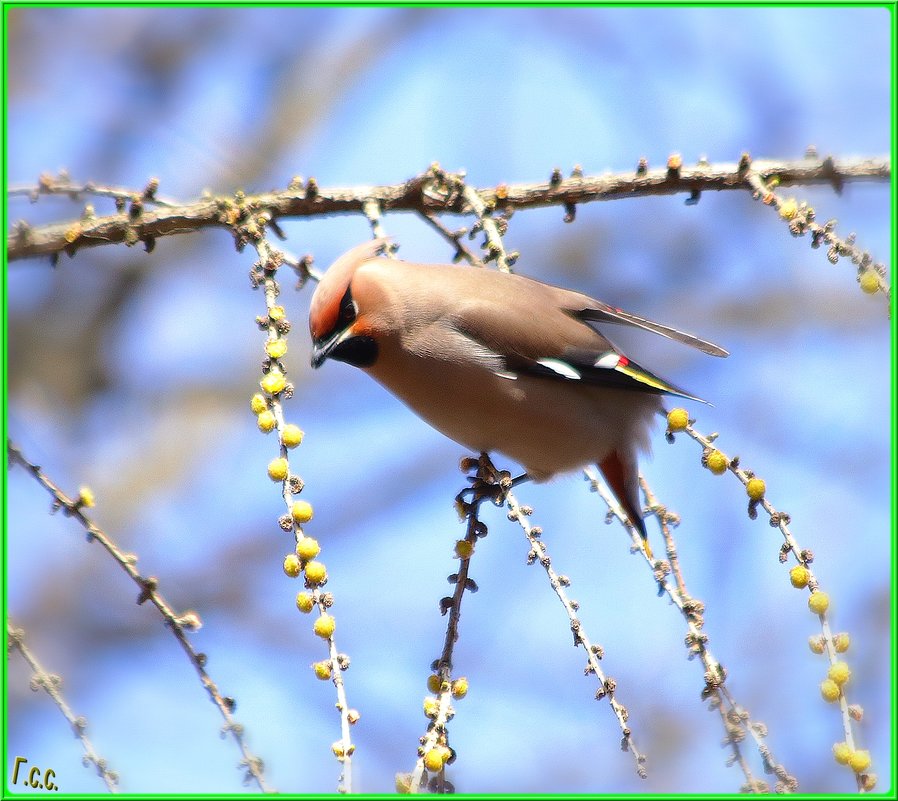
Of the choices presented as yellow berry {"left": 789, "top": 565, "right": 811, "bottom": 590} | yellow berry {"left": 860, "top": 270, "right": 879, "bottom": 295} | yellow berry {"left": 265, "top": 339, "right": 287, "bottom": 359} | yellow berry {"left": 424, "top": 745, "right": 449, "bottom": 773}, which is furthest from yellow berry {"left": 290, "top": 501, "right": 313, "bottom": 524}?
yellow berry {"left": 860, "top": 270, "right": 879, "bottom": 295}

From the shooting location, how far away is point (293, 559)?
2.33 metres

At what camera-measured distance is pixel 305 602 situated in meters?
2.32

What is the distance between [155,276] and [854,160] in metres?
6.20

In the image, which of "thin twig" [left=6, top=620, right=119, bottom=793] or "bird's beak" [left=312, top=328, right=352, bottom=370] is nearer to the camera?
"thin twig" [left=6, top=620, right=119, bottom=793]

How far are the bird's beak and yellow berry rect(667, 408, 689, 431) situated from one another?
1363mm

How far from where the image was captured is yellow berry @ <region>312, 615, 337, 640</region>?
221cm

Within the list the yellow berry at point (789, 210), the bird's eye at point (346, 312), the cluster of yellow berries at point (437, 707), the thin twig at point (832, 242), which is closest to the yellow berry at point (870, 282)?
the thin twig at point (832, 242)

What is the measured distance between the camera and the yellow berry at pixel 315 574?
7.55 feet

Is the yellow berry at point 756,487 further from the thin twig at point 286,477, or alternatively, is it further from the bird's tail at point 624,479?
the bird's tail at point 624,479

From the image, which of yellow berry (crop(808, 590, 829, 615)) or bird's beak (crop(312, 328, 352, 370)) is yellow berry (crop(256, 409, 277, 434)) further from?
yellow berry (crop(808, 590, 829, 615))

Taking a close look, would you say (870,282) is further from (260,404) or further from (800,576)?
(260,404)

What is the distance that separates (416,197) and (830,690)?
6.26ft

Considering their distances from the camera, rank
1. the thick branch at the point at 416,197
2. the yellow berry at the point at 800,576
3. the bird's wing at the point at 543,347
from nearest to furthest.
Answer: the yellow berry at the point at 800,576 < the thick branch at the point at 416,197 < the bird's wing at the point at 543,347

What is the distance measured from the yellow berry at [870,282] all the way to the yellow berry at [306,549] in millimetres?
1413
